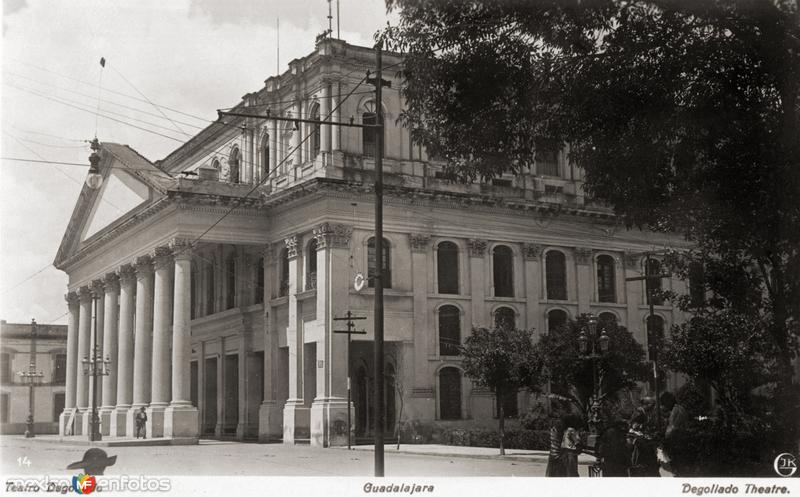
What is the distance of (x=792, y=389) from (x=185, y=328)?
1130 inches

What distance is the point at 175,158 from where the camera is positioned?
50.6 m

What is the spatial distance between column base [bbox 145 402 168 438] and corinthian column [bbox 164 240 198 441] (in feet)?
1.58

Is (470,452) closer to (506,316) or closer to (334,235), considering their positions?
(506,316)

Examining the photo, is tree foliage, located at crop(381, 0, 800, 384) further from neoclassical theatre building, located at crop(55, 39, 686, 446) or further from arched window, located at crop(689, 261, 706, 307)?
neoclassical theatre building, located at crop(55, 39, 686, 446)

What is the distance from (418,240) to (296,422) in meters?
8.31

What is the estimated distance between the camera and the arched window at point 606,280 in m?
35.9

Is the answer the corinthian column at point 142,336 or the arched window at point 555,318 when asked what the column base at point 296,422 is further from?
the arched window at point 555,318

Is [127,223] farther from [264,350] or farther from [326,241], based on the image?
[326,241]

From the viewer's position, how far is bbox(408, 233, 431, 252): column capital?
37.6 meters

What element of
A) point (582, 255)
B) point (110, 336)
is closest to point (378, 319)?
point (582, 255)

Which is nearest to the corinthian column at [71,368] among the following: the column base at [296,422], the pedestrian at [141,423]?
the pedestrian at [141,423]

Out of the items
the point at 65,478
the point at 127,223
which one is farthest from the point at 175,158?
the point at 65,478

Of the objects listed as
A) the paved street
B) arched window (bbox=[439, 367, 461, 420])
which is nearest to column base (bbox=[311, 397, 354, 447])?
arched window (bbox=[439, 367, 461, 420])

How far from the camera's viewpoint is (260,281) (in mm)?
43562
